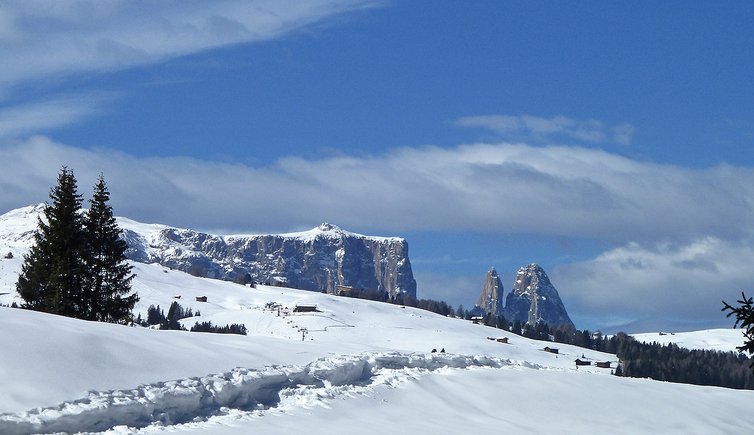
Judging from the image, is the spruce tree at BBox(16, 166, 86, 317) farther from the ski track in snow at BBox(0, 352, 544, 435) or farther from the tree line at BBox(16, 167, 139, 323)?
the ski track in snow at BBox(0, 352, 544, 435)

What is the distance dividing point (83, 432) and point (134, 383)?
9.52ft

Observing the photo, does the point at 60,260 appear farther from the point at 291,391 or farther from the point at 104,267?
the point at 291,391

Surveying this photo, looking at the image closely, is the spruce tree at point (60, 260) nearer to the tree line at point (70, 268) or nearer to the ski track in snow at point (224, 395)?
the tree line at point (70, 268)

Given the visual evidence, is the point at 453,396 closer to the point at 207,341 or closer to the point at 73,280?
the point at 207,341

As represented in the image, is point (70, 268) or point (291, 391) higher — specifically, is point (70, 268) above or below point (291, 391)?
above

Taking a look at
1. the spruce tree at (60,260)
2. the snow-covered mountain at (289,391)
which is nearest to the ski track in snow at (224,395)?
the snow-covered mountain at (289,391)

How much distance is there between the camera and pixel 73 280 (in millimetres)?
48031

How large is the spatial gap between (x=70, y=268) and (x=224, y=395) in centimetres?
2445

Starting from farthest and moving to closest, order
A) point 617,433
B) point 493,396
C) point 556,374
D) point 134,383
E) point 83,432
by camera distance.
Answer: point 556,374 → point 493,396 → point 617,433 → point 134,383 → point 83,432

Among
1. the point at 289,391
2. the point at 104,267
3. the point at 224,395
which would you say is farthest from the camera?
the point at 104,267

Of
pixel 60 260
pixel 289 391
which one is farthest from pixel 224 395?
pixel 60 260

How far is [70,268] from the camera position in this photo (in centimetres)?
4762

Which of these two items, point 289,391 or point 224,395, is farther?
point 289,391

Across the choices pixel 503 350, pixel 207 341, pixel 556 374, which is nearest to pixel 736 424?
pixel 556 374
